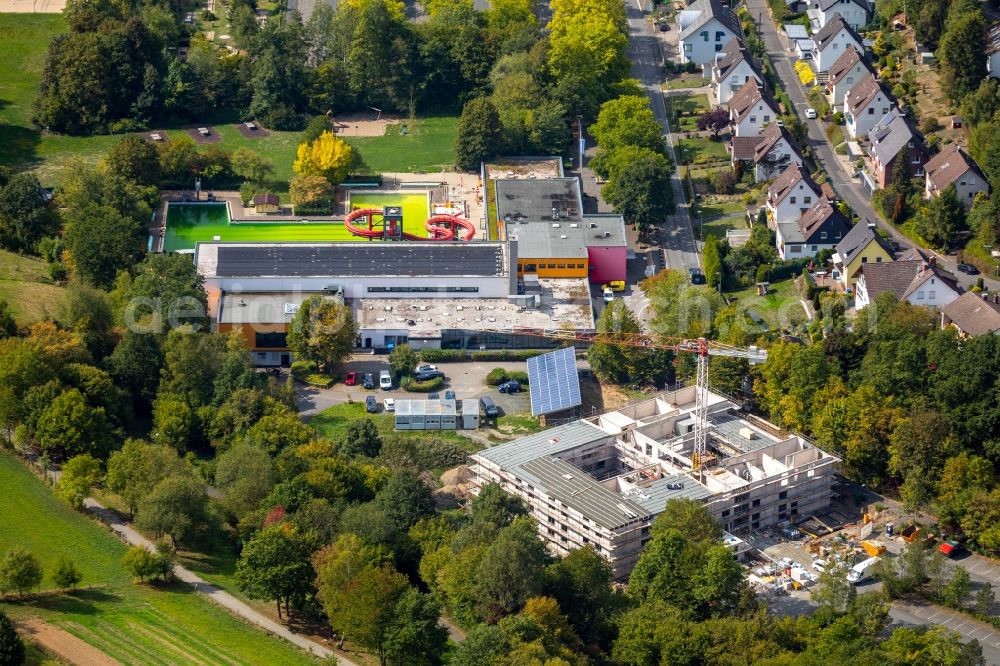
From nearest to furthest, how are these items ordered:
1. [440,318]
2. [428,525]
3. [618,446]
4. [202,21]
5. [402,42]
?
[428,525] < [618,446] < [440,318] < [402,42] < [202,21]

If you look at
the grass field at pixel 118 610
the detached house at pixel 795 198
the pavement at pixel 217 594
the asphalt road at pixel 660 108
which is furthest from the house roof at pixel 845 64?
the grass field at pixel 118 610

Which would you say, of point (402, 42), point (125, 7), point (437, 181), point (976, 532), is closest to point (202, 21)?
point (125, 7)

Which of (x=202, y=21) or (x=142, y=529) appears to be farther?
(x=202, y=21)

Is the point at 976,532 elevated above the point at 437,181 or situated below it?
below

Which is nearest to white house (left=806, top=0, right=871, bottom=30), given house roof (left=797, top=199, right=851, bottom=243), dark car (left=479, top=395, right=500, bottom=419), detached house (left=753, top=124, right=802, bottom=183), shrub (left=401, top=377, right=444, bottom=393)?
detached house (left=753, top=124, right=802, bottom=183)

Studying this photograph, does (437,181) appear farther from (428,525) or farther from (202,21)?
(428,525)

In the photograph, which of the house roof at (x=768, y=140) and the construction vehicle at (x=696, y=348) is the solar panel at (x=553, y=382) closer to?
the construction vehicle at (x=696, y=348)

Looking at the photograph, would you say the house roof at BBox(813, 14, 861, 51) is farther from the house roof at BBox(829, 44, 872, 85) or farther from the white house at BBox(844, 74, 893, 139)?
the white house at BBox(844, 74, 893, 139)
